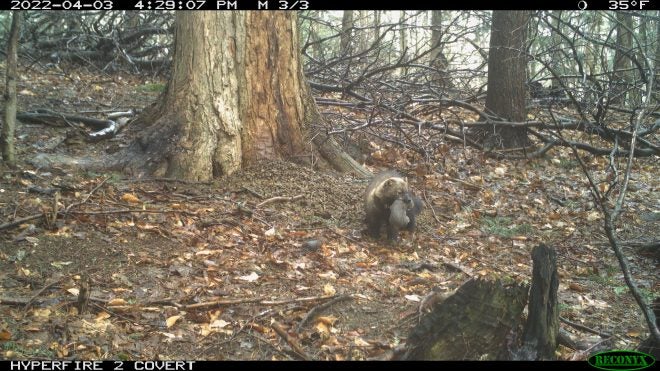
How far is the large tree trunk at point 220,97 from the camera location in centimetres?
671

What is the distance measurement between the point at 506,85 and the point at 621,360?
22.5 ft

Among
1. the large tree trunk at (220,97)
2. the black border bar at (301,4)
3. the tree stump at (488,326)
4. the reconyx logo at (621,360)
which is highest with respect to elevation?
the black border bar at (301,4)

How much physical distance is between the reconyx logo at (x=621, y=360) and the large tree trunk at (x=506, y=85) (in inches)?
247

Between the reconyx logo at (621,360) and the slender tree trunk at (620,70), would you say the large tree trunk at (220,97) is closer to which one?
the slender tree trunk at (620,70)

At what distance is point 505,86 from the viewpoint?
10000 millimetres

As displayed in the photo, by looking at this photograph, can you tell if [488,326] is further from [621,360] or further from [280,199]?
[280,199]

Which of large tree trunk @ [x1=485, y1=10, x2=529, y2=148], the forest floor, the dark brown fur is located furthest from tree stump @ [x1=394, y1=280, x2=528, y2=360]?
large tree trunk @ [x1=485, y1=10, x2=529, y2=148]

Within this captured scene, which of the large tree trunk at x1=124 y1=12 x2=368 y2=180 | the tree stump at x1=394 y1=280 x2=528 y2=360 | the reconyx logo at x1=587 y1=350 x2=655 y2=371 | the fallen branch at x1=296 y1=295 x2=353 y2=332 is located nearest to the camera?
the tree stump at x1=394 y1=280 x2=528 y2=360

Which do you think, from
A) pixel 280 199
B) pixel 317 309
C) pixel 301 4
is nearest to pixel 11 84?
pixel 280 199

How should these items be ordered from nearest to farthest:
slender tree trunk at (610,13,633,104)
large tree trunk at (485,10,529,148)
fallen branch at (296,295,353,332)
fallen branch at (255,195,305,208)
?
fallen branch at (296,295,353,332), fallen branch at (255,195,305,208), slender tree trunk at (610,13,633,104), large tree trunk at (485,10,529,148)

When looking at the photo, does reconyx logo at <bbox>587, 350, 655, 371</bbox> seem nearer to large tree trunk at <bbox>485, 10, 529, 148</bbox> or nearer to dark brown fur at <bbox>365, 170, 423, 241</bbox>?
dark brown fur at <bbox>365, 170, 423, 241</bbox>

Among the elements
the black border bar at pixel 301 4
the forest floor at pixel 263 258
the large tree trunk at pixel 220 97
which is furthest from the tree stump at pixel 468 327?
the black border bar at pixel 301 4

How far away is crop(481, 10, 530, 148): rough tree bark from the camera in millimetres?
9906

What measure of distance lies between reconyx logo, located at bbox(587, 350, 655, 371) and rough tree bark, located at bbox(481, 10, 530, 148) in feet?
20.6
